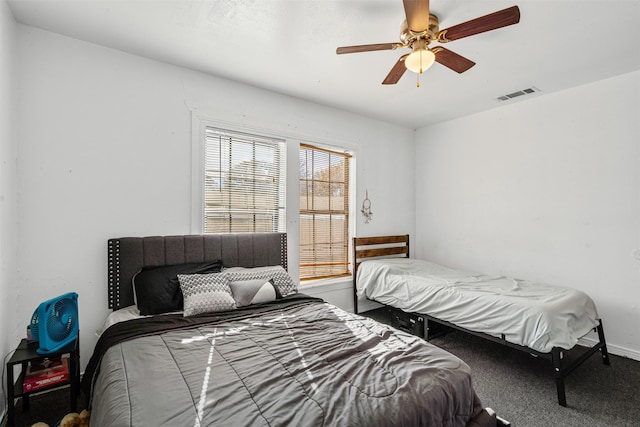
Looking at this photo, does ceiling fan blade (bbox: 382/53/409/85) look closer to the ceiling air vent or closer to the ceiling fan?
the ceiling fan

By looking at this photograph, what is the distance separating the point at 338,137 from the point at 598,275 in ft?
10.6

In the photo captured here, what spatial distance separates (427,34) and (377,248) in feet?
9.79

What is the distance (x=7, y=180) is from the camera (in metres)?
2.07

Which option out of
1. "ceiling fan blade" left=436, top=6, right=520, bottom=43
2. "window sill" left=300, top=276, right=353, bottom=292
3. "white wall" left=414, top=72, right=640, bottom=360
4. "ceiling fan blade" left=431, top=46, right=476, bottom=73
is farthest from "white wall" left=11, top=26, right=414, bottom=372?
"white wall" left=414, top=72, right=640, bottom=360

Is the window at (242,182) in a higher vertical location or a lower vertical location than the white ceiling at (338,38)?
lower

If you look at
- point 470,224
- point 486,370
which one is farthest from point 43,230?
point 470,224

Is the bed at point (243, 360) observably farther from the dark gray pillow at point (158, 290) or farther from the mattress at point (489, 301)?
the mattress at point (489, 301)

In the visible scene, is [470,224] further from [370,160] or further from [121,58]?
[121,58]

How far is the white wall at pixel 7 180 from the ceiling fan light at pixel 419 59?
2.62 m

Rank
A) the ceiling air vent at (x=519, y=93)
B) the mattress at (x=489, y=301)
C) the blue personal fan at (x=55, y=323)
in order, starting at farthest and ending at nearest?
the ceiling air vent at (x=519, y=93)
the mattress at (x=489, y=301)
the blue personal fan at (x=55, y=323)

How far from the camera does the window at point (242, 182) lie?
3.15 metres

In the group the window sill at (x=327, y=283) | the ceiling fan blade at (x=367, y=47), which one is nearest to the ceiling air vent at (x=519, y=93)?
the ceiling fan blade at (x=367, y=47)

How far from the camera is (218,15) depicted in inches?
84.5

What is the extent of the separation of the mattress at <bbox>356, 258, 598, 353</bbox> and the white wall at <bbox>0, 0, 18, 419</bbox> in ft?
10.7
